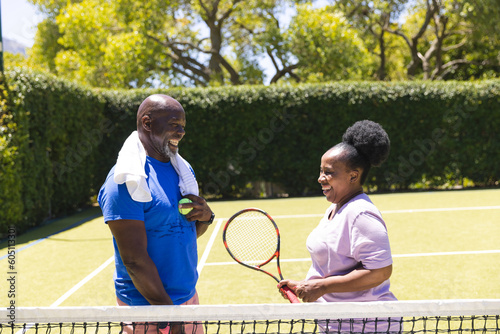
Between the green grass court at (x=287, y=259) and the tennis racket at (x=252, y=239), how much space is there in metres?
1.79

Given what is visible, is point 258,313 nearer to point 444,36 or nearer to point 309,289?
point 309,289

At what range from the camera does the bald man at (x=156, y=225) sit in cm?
214

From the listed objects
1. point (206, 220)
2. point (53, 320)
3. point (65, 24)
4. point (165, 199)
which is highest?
point (65, 24)

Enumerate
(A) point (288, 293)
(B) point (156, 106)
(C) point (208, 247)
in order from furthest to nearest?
(C) point (208, 247) → (A) point (288, 293) → (B) point (156, 106)

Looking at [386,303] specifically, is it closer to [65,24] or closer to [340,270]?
[340,270]

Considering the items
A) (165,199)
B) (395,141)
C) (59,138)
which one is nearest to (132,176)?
(165,199)

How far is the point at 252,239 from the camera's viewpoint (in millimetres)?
3641

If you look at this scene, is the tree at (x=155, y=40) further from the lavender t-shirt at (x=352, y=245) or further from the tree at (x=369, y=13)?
the lavender t-shirt at (x=352, y=245)

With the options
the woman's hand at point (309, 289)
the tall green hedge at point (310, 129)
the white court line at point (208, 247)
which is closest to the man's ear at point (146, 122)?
the woman's hand at point (309, 289)

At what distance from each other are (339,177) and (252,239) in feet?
4.39

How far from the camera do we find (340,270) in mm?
2377

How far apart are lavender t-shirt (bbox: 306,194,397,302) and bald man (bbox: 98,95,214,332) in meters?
0.65

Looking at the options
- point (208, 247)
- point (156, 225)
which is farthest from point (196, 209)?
point (208, 247)

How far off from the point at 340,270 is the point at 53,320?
1459mm
